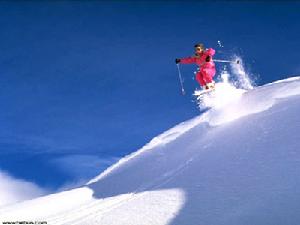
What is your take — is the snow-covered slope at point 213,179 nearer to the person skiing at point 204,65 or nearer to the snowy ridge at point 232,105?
the snowy ridge at point 232,105

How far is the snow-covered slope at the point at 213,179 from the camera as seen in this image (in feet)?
28.5

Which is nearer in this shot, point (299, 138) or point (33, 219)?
point (299, 138)

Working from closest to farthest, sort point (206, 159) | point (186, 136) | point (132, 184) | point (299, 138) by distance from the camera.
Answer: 1. point (299, 138)
2. point (206, 159)
3. point (132, 184)
4. point (186, 136)

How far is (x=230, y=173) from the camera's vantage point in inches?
404

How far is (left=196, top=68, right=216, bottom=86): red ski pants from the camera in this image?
57.8 feet

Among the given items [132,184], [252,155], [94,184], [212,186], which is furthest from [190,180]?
[94,184]

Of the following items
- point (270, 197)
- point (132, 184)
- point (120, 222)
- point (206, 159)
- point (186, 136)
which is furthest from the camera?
point (186, 136)

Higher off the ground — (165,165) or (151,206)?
(165,165)

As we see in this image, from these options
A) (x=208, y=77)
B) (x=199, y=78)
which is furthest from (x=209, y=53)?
(x=199, y=78)

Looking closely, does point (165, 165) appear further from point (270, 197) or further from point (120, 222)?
point (270, 197)

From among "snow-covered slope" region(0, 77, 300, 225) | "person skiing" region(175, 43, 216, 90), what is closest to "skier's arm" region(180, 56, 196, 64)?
"person skiing" region(175, 43, 216, 90)

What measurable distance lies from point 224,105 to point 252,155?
467cm

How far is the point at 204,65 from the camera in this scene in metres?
17.7

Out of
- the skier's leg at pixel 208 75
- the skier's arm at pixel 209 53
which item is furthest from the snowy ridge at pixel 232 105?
the skier's arm at pixel 209 53
